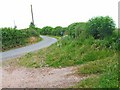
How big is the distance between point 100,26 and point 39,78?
6994mm

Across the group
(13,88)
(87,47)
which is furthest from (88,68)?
(87,47)

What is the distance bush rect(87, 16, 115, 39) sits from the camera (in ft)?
60.2

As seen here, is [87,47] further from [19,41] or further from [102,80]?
[19,41]

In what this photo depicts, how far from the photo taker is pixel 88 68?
1323cm

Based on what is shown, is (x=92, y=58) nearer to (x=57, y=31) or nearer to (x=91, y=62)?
(x=91, y=62)

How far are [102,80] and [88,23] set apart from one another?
31.8 feet

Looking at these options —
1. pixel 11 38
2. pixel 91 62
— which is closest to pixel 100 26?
pixel 91 62

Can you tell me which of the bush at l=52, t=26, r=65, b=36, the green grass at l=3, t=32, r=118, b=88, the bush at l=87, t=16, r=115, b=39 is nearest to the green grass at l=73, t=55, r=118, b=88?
the green grass at l=3, t=32, r=118, b=88

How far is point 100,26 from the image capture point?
18859mm

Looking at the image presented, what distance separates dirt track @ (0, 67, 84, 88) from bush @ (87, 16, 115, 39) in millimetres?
4687

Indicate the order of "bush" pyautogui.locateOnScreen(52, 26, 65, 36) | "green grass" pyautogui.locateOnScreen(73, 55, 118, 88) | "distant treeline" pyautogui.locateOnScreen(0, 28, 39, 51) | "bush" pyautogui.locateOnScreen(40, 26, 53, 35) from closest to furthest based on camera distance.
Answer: "green grass" pyautogui.locateOnScreen(73, 55, 118, 88) → "distant treeline" pyautogui.locateOnScreen(0, 28, 39, 51) → "bush" pyautogui.locateOnScreen(52, 26, 65, 36) → "bush" pyautogui.locateOnScreen(40, 26, 53, 35)

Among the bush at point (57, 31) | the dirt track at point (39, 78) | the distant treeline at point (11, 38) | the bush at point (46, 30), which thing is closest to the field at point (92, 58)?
the dirt track at point (39, 78)

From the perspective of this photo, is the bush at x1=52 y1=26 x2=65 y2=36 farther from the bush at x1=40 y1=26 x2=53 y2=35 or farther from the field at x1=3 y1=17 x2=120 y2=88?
the field at x1=3 y1=17 x2=120 y2=88

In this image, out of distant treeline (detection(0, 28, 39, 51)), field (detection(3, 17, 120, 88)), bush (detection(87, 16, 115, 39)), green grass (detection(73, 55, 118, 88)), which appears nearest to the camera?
green grass (detection(73, 55, 118, 88))
